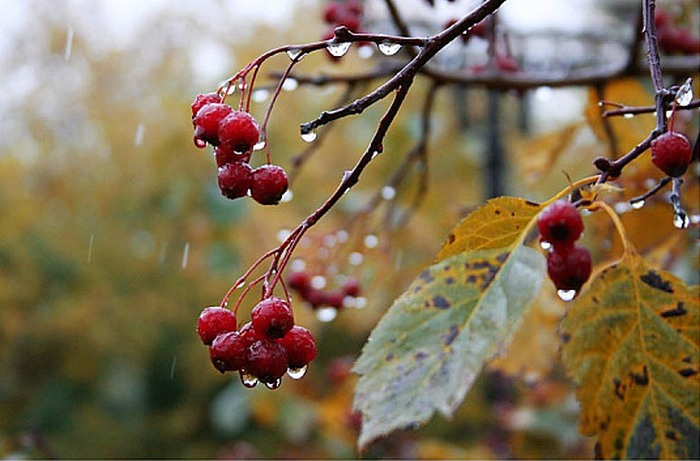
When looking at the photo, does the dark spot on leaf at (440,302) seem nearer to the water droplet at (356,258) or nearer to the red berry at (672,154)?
the red berry at (672,154)

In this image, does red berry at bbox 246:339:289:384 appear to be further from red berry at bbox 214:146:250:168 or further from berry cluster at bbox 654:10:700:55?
berry cluster at bbox 654:10:700:55

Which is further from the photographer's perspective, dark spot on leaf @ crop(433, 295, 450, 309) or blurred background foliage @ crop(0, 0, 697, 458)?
blurred background foliage @ crop(0, 0, 697, 458)

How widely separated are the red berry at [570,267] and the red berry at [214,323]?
0.20 metres

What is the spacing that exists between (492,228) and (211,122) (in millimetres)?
184

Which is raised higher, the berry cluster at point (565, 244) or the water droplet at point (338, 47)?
the water droplet at point (338, 47)

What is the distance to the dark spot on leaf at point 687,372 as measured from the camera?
494mm

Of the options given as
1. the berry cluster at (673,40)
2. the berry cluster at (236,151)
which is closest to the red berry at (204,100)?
the berry cluster at (236,151)

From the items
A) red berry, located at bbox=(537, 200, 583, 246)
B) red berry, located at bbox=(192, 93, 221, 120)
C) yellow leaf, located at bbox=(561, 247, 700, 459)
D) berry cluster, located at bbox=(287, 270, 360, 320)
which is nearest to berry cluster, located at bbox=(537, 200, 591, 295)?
red berry, located at bbox=(537, 200, 583, 246)

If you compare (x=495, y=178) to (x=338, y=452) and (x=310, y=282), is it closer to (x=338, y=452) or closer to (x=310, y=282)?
(x=338, y=452)

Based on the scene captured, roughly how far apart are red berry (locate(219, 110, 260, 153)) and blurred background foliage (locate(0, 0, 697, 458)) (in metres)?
1.62

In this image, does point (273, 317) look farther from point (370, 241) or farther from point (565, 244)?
point (370, 241)

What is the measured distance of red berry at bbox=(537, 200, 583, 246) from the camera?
1.37 feet

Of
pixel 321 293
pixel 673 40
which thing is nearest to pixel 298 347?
pixel 321 293

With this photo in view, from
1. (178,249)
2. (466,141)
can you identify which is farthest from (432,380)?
(178,249)
